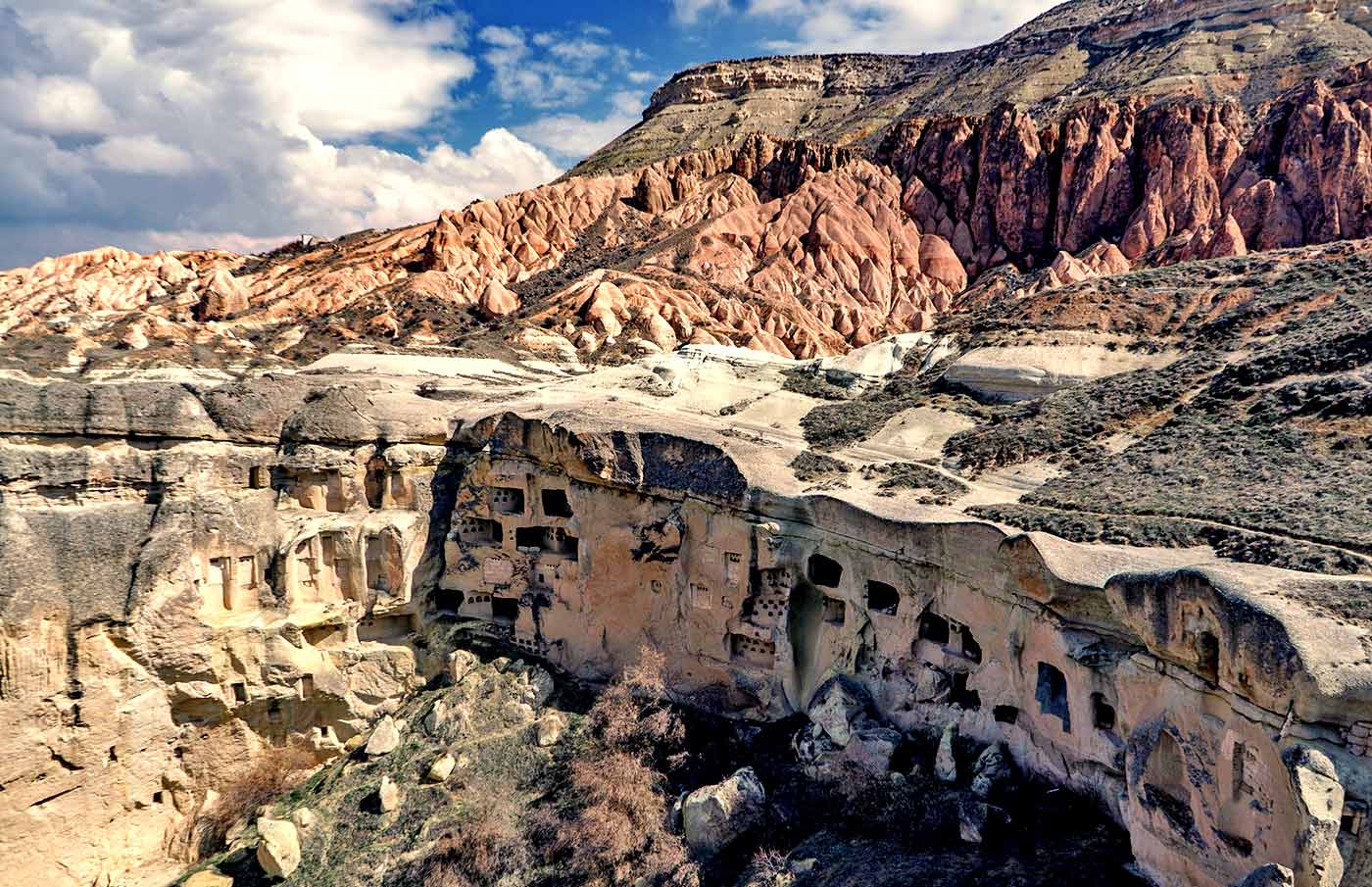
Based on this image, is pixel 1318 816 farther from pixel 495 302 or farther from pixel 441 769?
pixel 495 302

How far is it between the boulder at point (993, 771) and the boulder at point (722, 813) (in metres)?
3.82

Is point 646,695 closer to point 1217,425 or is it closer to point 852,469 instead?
point 852,469

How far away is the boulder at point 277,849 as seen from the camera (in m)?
16.4

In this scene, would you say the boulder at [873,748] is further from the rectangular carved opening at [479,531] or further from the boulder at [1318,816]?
the rectangular carved opening at [479,531]

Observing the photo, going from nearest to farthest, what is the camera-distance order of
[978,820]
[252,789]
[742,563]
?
1. [978,820]
2. [742,563]
3. [252,789]

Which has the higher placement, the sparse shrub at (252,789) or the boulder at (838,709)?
the boulder at (838,709)

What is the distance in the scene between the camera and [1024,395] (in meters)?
21.8

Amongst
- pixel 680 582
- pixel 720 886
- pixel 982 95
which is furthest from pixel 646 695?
pixel 982 95

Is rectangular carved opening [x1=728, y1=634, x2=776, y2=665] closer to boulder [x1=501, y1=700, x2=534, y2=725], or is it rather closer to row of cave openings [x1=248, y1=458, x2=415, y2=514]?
boulder [x1=501, y1=700, x2=534, y2=725]

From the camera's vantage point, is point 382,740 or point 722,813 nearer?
point 722,813

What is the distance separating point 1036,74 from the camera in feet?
A: 246

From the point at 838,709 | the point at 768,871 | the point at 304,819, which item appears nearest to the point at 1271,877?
the point at 768,871

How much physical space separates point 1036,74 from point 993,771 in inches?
3009

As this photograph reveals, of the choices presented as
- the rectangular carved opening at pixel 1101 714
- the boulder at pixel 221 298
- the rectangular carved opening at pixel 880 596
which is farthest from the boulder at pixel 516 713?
the boulder at pixel 221 298
